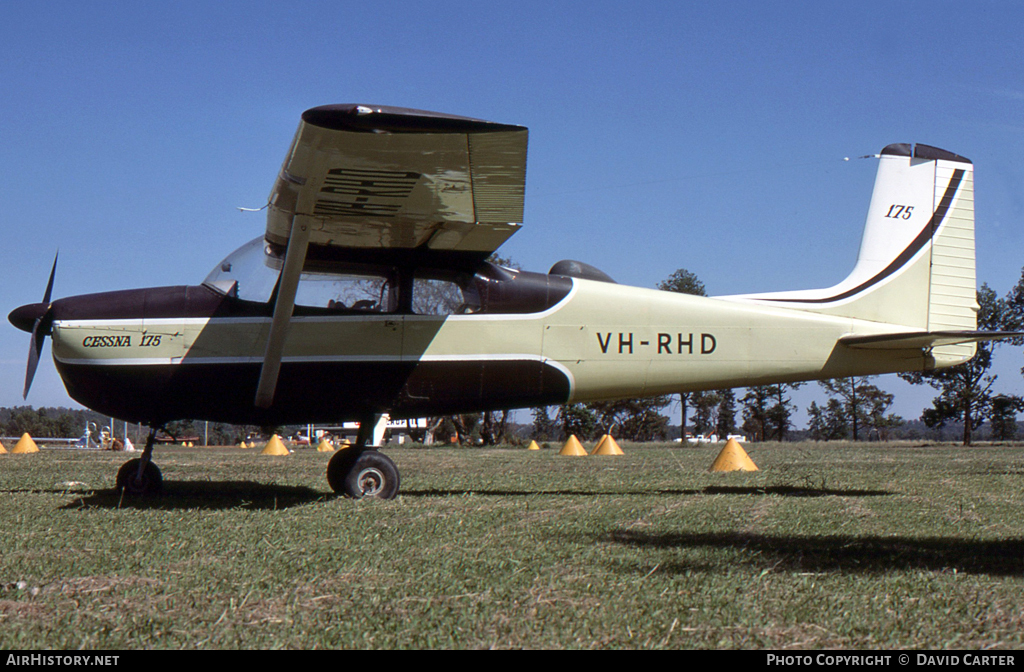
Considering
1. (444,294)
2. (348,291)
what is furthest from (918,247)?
(348,291)

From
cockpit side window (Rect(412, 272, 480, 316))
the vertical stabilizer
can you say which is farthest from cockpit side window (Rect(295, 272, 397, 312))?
the vertical stabilizer

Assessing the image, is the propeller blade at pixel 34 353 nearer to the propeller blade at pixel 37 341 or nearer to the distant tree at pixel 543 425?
the propeller blade at pixel 37 341

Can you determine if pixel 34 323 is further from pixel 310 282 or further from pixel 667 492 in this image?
pixel 667 492

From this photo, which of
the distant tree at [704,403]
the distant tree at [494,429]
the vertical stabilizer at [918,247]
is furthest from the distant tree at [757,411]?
the vertical stabilizer at [918,247]

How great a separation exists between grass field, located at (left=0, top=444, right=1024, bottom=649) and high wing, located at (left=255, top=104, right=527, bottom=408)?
2102 millimetres

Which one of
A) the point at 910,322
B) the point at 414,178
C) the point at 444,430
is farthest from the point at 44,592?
the point at 444,430

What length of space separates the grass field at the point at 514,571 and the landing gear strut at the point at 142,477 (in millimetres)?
182

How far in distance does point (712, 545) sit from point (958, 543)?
1.50 meters

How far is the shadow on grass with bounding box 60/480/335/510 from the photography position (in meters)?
6.59

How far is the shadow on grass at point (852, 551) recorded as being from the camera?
4027 mm

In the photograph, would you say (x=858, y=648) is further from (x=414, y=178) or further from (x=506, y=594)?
(x=414, y=178)

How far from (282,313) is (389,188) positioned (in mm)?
1436

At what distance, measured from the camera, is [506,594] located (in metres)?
3.43

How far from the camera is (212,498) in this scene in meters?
7.25
